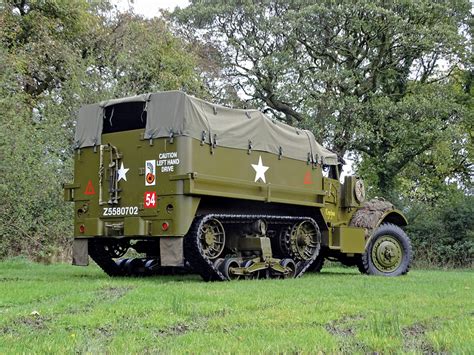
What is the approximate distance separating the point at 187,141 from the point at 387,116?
15.5m

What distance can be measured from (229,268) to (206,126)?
245 cm

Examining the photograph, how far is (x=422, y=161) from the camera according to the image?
26672 millimetres

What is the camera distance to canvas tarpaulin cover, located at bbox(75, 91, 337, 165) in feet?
A: 35.3

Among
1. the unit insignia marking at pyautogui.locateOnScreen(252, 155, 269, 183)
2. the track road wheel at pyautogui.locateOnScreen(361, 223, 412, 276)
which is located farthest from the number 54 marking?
the track road wheel at pyautogui.locateOnScreen(361, 223, 412, 276)

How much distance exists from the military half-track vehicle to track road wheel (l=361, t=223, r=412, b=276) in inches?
17.0

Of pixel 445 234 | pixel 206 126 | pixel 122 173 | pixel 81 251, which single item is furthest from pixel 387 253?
pixel 445 234

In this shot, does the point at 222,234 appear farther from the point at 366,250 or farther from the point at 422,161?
the point at 422,161

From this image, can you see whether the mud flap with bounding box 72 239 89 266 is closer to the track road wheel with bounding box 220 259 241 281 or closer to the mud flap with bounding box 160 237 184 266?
the mud flap with bounding box 160 237 184 266

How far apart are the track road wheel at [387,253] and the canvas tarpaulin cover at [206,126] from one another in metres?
2.40

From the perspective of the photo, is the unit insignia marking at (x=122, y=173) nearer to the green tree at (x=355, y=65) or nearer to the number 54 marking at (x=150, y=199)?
A: the number 54 marking at (x=150, y=199)

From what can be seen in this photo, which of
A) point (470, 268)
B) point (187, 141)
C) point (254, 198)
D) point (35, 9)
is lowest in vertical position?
point (470, 268)

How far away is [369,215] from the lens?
47.7 feet

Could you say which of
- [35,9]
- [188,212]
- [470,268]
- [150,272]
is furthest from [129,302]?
[35,9]

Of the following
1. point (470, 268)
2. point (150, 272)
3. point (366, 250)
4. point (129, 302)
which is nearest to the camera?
point (129, 302)
